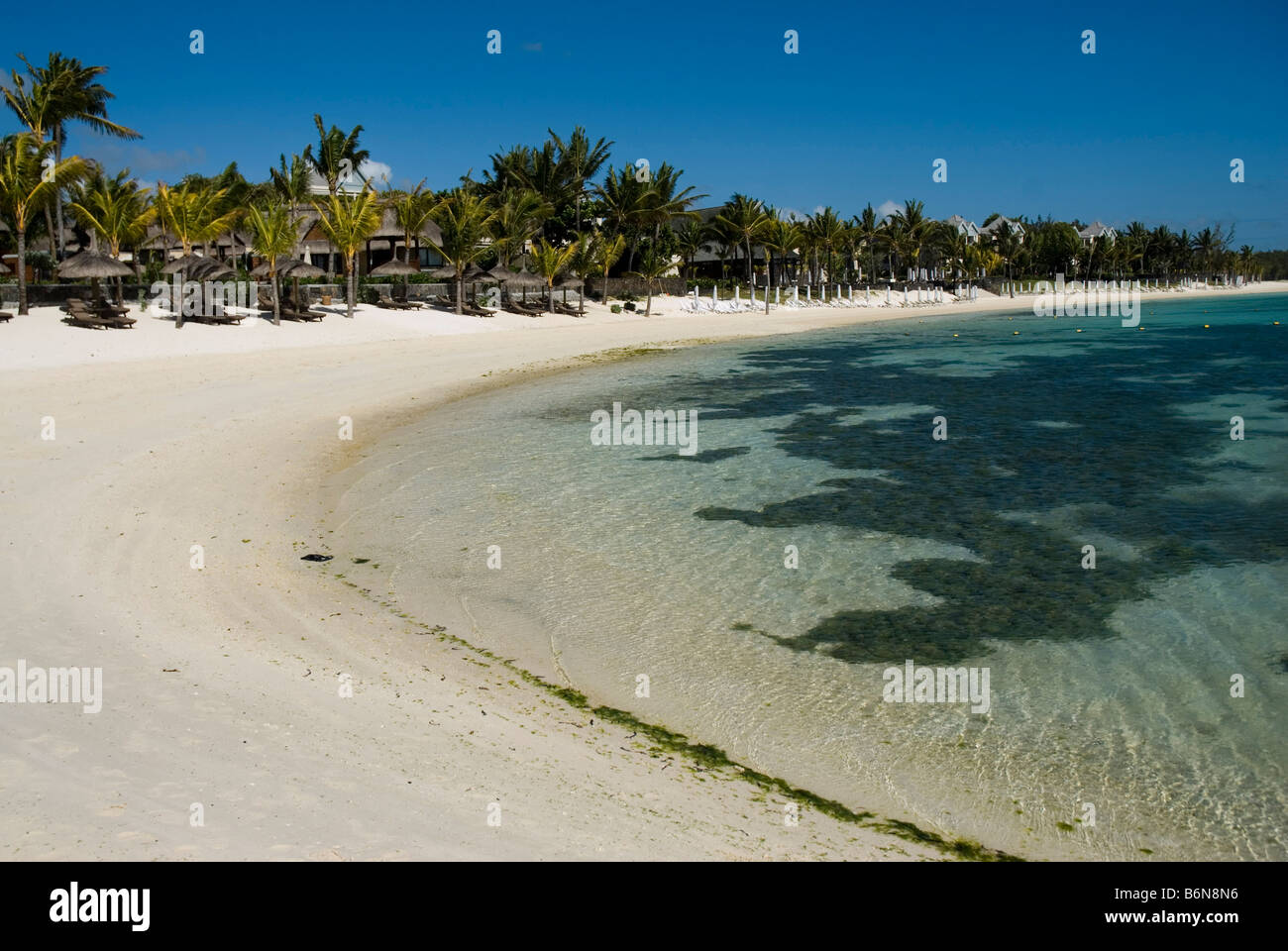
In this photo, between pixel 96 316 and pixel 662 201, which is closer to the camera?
pixel 96 316

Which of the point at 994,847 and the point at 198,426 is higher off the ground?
the point at 198,426

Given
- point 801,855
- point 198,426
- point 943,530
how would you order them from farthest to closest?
point 198,426 < point 943,530 < point 801,855

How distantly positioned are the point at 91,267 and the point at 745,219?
49.8 m

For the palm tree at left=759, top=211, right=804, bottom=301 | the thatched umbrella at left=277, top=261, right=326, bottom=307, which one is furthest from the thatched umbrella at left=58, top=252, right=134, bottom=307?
the palm tree at left=759, top=211, right=804, bottom=301

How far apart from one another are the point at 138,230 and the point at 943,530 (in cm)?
3340

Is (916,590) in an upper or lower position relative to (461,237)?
lower

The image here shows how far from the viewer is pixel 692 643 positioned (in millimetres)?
8773

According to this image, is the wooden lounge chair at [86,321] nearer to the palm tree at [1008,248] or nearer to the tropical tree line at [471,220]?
the tropical tree line at [471,220]

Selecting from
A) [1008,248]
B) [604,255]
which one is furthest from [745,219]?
[1008,248]

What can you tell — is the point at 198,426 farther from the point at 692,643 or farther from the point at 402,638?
the point at 692,643

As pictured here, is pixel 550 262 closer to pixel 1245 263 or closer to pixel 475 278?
pixel 475 278

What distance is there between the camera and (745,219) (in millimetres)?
71688

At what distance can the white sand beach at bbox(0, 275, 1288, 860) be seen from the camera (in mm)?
4945
